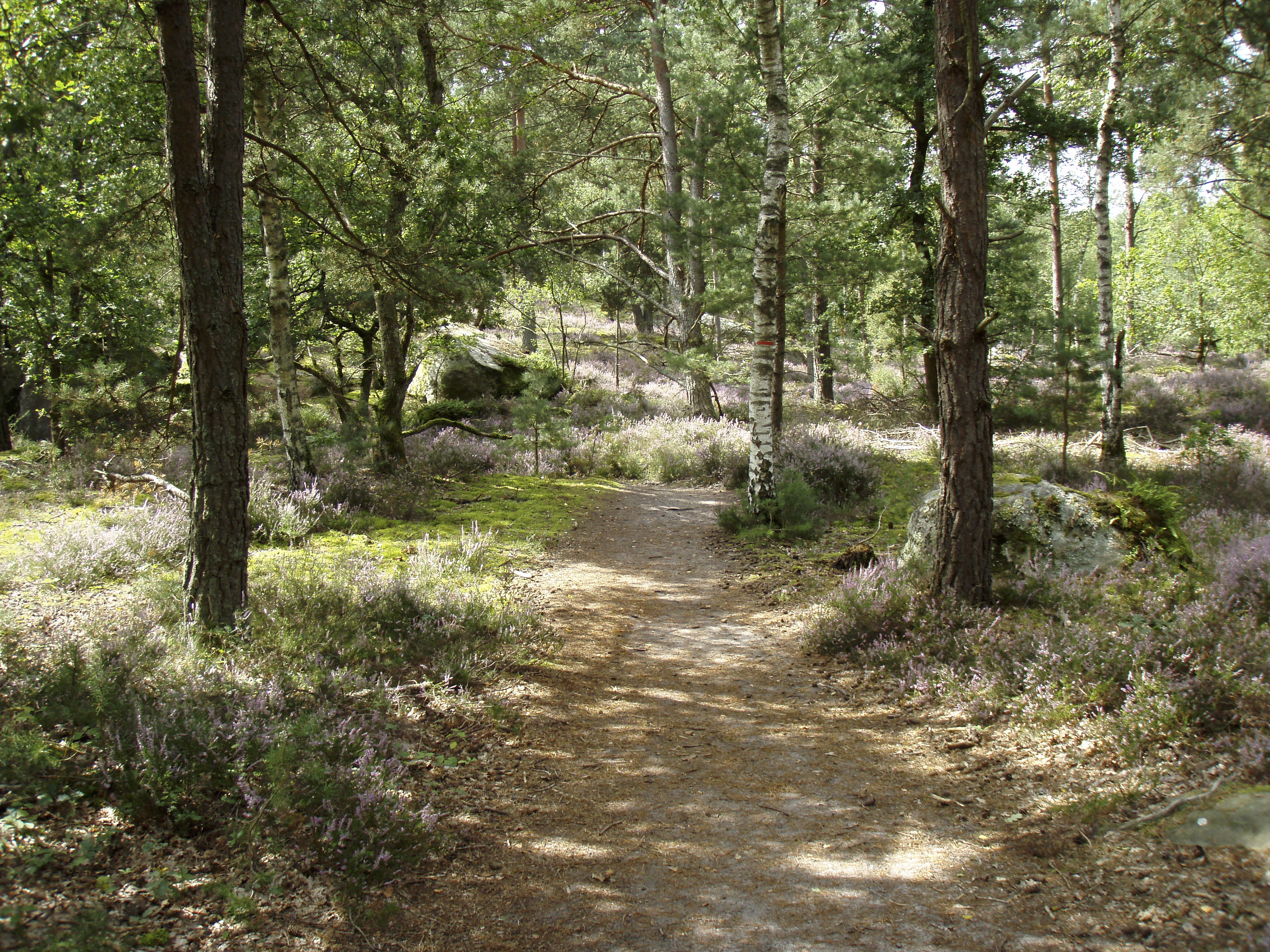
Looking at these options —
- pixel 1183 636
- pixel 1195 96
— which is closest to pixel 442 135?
pixel 1183 636

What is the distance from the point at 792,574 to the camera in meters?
8.30

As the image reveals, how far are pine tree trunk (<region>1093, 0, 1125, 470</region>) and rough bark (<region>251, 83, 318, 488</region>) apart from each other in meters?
14.0

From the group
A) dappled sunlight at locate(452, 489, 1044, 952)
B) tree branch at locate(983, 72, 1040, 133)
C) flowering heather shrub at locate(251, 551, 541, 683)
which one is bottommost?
dappled sunlight at locate(452, 489, 1044, 952)

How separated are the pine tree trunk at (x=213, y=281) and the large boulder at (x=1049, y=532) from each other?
596 centimetres

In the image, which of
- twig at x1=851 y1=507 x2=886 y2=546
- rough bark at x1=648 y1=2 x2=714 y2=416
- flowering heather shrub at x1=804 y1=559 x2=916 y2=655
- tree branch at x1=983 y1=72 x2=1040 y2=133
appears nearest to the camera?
tree branch at x1=983 y1=72 x2=1040 y2=133

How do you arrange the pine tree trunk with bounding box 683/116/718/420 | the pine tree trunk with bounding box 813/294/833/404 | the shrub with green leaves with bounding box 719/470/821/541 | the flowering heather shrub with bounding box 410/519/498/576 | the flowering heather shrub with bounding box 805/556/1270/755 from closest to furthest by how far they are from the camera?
the flowering heather shrub with bounding box 805/556/1270/755 → the flowering heather shrub with bounding box 410/519/498/576 → the shrub with green leaves with bounding box 719/470/821/541 → the pine tree trunk with bounding box 683/116/718/420 → the pine tree trunk with bounding box 813/294/833/404

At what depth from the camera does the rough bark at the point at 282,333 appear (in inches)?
395

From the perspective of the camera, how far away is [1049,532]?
675cm

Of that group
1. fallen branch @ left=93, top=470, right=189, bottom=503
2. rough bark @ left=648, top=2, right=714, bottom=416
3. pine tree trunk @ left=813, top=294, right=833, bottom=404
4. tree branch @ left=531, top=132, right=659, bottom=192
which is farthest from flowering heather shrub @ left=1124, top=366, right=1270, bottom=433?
fallen branch @ left=93, top=470, right=189, bottom=503

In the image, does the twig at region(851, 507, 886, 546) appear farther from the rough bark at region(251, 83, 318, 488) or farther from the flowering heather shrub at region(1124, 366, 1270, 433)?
the flowering heather shrub at region(1124, 366, 1270, 433)

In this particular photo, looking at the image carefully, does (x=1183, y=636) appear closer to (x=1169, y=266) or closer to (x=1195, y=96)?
(x=1195, y=96)

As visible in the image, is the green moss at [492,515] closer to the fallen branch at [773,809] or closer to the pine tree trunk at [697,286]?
the pine tree trunk at [697,286]

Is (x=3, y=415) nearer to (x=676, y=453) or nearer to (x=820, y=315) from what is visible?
(x=676, y=453)

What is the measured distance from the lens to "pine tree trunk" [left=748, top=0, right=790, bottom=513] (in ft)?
31.2
